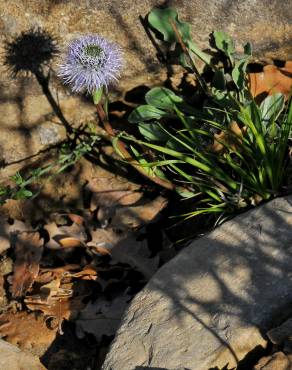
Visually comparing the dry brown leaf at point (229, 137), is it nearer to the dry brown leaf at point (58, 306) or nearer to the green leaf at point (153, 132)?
the green leaf at point (153, 132)

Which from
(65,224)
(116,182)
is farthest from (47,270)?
(116,182)

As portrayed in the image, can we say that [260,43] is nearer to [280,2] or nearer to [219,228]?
[280,2]

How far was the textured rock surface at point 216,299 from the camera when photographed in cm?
223

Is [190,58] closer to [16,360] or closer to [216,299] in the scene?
[216,299]

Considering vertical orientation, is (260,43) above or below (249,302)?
above

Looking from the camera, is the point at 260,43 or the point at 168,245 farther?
the point at 260,43

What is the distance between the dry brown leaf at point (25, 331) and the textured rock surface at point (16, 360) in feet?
0.45

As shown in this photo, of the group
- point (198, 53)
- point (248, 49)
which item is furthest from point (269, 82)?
point (198, 53)

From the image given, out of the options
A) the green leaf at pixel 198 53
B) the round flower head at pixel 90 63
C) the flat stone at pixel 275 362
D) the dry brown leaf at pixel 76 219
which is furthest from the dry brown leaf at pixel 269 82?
the flat stone at pixel 275 362

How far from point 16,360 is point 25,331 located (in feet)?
0.77

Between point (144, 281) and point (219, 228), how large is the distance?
44cm

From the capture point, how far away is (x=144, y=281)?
2.83 meters

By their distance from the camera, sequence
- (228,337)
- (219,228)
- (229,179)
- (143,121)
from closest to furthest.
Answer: (228,337)
(219,228)
(229,179)
(143,121)

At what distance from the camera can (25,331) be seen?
277 cm
